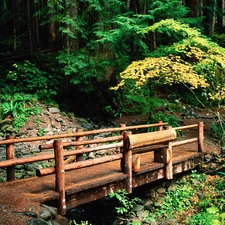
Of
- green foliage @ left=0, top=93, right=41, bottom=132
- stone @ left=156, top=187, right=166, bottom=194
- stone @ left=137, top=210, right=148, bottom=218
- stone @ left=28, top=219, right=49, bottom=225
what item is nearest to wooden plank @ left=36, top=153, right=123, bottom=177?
A: stone @ left=28, top=219, right=49, bottom=225

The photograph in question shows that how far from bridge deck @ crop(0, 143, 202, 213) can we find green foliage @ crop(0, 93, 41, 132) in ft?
15.3

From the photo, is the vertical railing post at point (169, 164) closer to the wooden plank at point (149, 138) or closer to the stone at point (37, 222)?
the wooden plank at point (149, 138)

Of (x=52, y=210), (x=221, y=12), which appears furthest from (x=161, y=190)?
(x=221, y=12)

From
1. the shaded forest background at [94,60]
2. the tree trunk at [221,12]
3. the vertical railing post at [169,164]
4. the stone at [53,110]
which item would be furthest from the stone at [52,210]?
the tree trunk at [221,12]

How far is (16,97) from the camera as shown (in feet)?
36.8

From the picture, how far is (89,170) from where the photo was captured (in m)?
6.66

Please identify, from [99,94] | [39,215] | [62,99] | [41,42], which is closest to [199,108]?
[99,94]

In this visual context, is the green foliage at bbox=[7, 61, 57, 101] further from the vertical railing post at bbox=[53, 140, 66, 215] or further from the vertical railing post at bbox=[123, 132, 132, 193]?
the vertical railing post at bbox=[53, 140, 66, 215]

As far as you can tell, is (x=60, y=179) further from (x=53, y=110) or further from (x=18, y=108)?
(x=53, y=110)

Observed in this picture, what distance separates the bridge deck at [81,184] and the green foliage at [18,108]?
15.3 feet

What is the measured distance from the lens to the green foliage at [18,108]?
34.1ft

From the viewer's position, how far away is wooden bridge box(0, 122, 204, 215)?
4863 millimetres

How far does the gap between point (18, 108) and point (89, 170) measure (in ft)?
17.5

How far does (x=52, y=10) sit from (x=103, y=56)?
290 cm
